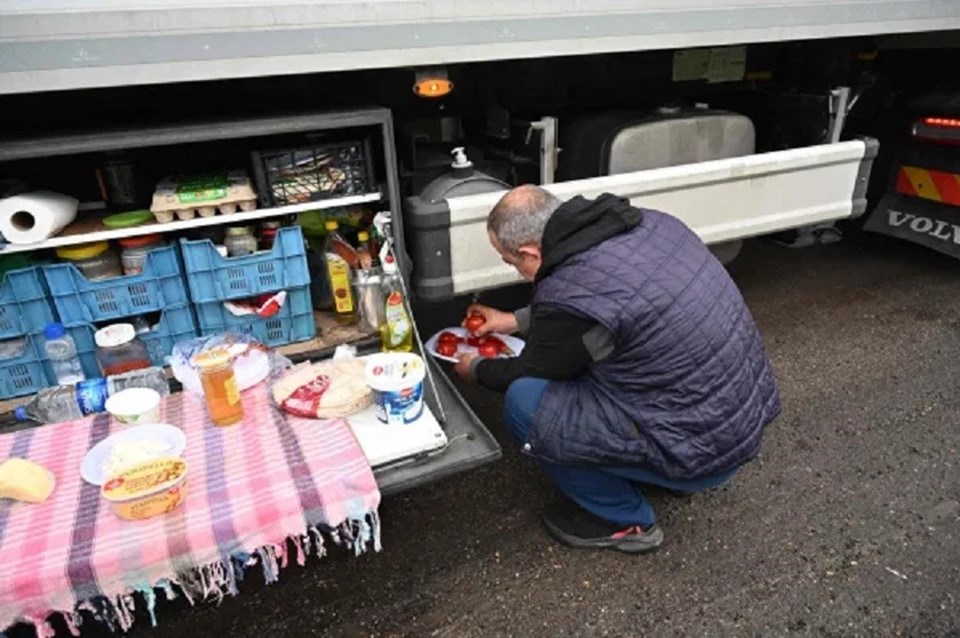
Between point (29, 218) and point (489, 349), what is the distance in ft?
4.63

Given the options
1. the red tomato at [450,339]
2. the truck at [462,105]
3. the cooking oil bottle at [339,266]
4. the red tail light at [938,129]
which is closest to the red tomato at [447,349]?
the red tomato at [450,339]

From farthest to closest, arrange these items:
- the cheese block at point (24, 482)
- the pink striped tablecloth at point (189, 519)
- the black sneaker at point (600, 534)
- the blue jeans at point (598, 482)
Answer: the black sneaker at point (600, 534) < the blue jeans at point (598, 482) < the cheese block at point (24, 482) < the pink striped tablecloth at point (189, 519)

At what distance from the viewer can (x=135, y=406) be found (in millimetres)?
1657

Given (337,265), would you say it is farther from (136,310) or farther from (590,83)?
(590,83)

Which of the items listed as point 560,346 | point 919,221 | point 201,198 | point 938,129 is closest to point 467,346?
point 560,346

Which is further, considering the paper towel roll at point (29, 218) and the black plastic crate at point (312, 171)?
the black plastic crate at point (312, 171)

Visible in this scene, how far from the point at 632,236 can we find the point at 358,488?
35.0 inches

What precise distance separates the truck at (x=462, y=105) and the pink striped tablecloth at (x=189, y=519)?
0.17 metres

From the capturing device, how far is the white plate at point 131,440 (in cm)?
147

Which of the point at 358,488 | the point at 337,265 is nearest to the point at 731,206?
the point at 337,265

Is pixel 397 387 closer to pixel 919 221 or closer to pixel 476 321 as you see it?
pixel 476 321

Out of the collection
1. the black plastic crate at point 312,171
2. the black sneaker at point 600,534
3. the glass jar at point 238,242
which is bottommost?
the black sneaker at point 600,534

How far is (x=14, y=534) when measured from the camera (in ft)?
4.32

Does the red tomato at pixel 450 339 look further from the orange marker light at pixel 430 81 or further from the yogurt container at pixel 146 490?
the yogurt container at pixel 146 490
